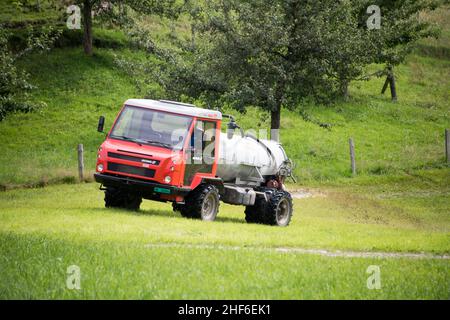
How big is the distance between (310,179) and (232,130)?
15.6 metres

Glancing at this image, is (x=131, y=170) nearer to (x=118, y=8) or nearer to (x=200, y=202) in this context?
(x=200, y=202)

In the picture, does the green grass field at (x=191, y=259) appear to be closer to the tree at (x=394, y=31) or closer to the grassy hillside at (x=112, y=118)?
the grassy hillside at (x=112, y=118)

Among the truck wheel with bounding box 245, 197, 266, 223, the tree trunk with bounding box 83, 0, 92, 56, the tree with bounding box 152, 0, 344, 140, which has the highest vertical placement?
the tree trunk with bounding box 83, 0, 92, 56

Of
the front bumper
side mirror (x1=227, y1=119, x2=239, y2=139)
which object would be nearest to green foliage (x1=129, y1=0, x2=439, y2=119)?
side mirror (x1=227, y1=119, x2=239, y2=139)

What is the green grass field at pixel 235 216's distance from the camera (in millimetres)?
11711

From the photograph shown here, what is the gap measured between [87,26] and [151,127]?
1099 inches

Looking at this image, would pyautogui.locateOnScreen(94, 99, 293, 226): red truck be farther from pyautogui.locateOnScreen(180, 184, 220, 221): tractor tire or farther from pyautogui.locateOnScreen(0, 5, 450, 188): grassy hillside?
pyautogui.locateOnScreen(0, 5, 450, 188): grassy hillside

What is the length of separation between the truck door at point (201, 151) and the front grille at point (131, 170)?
98 cm

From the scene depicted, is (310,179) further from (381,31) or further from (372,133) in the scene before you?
(372,133)

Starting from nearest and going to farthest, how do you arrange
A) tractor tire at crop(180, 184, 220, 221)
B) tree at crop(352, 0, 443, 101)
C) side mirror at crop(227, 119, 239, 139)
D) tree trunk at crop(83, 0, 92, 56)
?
tractor tire at crop(180, 184, 220, 221) < side mirror at crop(227, 119, 239, 139) < tree at crop(352, 0, 443, 101) < tree trunk at crop(83, 0, 92, 56)

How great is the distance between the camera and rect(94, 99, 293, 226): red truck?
66.6 feet

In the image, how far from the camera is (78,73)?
4706 centimetres

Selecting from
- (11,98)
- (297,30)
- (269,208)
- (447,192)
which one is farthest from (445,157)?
Answer: (11,98)

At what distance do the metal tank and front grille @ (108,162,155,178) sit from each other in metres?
2.91
